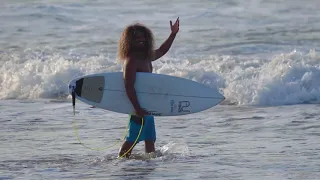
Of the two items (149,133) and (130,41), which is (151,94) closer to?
(149,133)

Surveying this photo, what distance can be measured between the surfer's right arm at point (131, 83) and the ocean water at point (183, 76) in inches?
20.2

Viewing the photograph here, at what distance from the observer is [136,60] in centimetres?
887

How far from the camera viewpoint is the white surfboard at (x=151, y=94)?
913 centimetres

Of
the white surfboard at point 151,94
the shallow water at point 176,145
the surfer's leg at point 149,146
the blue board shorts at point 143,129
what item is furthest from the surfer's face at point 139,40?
the shallow water at point 176,145

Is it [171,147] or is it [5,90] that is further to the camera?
[5,90]

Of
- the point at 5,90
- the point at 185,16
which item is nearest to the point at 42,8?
the point at 185,16

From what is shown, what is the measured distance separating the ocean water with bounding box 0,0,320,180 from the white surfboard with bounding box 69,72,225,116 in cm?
47

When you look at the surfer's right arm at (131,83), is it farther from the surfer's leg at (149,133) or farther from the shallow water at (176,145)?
the shallow water at (176,145)

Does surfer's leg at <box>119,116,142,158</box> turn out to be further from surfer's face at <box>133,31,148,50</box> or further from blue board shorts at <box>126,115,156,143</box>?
surfer's face at <box>133,31,148,50</box>

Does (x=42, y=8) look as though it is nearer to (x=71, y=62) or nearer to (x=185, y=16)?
(x=185, y=16)

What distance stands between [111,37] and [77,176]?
1287cm

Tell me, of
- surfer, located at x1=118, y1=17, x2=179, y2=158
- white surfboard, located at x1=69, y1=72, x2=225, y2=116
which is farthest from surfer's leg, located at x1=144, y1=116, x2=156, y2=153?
white surfboard, located at x1=69, y1=72, x2=225, y2=116

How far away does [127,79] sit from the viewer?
888cm

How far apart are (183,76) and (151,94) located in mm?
6505
